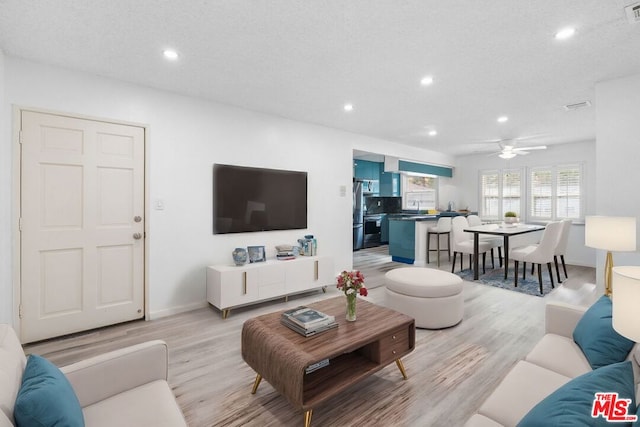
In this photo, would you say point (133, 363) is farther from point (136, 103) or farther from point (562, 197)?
point (562, 197)

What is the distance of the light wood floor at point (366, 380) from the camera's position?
184cm

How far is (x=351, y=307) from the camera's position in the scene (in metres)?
2.15

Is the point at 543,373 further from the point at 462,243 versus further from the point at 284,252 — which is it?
the point at 462,243

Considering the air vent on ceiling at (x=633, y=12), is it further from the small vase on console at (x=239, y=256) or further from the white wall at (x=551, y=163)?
the white wall at (x=551, y=163)

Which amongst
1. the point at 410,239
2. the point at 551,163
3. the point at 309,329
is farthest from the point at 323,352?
the point at 551,163

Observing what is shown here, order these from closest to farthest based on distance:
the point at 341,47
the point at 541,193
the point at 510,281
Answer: the point at 341,47 < the point at 510,281 < the point at 541,193

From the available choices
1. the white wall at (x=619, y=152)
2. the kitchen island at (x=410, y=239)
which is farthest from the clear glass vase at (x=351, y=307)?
the kitchen island at (x=410, y=239)

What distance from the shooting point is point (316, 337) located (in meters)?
1.92

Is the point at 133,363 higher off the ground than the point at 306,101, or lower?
lower

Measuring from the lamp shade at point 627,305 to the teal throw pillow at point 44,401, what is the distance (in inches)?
71.2

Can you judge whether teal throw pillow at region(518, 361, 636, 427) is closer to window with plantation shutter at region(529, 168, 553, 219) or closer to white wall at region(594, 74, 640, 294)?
white wall at region(594, 74, 640, 294)

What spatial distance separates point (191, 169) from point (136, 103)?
0.85m

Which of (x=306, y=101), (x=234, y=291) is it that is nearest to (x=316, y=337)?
(x=234, y=291)

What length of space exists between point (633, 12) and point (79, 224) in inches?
183
